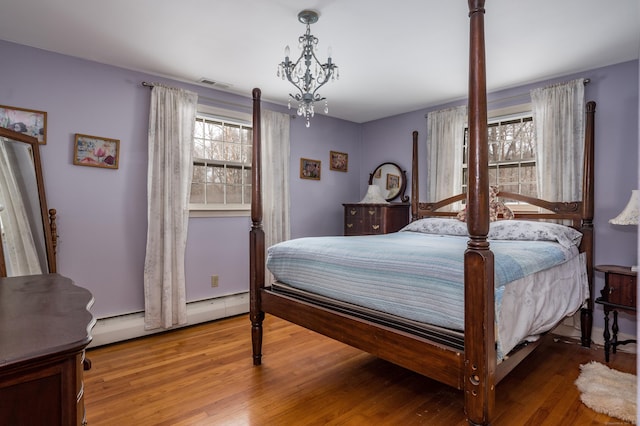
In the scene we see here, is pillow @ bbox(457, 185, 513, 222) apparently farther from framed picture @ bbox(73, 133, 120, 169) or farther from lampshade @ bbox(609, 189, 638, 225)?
framed picture @ bbox(73, 133, 120, 169)

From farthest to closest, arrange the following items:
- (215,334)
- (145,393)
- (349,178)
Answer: (349,178) < (215,334) < (145,393)

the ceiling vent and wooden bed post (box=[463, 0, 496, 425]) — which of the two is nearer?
wooden bed post (box=[463, 0, 496, 425])

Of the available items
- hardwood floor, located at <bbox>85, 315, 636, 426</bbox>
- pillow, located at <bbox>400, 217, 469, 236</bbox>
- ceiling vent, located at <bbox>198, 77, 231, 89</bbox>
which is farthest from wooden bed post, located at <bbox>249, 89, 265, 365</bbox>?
pillow, located at <bbox>400, 217, 469, 236</bbox>

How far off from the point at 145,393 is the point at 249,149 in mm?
2751

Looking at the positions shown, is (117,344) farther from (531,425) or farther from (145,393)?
(531,425)

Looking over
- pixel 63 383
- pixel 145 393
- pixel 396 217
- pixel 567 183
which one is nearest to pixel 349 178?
pixel 396 217

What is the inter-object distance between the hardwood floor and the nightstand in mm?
211

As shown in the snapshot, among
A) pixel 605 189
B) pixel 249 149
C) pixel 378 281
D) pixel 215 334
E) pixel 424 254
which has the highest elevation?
pixel 249 149

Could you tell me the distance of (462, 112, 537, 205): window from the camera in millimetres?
3744

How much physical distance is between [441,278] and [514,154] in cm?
282

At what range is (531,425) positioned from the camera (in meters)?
1.92

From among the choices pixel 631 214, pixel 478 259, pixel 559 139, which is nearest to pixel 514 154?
pixel 559 139

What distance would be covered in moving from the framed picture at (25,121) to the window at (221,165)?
127 centimetres

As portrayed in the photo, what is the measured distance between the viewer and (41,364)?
0.78m
